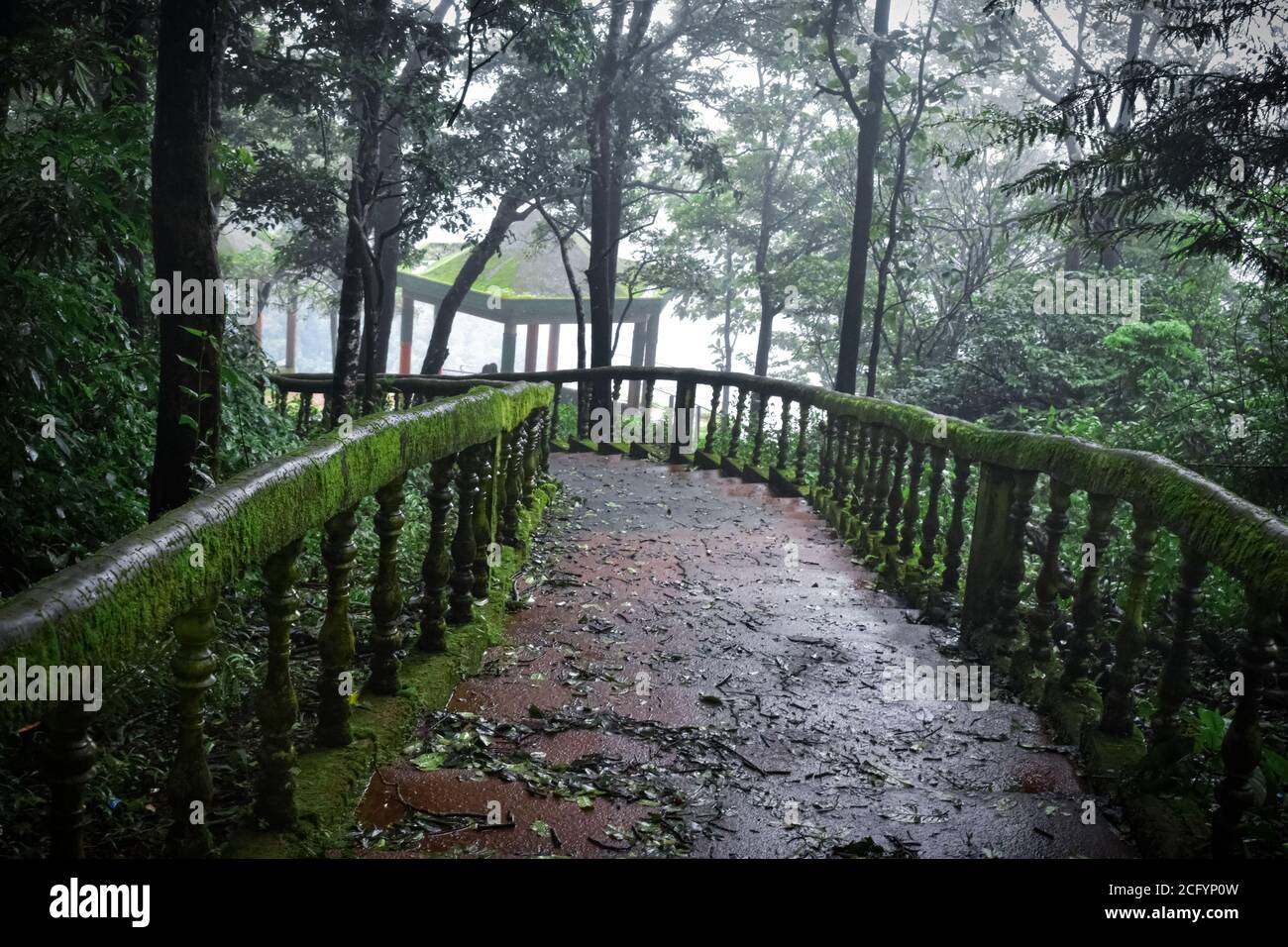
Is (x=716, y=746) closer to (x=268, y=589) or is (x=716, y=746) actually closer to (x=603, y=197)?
(x=268, y=589)

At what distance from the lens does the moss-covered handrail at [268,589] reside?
163cm

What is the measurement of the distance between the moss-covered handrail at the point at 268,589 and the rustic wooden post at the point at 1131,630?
245 cm

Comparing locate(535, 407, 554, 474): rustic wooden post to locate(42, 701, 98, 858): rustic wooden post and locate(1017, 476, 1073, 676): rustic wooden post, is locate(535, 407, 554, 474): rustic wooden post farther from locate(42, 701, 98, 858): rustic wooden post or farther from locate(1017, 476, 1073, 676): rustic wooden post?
locate(42, 701, 98, 858): rustic wooden post

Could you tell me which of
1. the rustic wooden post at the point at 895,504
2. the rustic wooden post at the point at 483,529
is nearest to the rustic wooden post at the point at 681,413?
the rustic wooden post at the point at 895,504

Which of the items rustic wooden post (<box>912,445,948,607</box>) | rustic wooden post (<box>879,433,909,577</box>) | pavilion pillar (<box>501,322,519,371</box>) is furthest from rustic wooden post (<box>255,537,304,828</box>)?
pavilion pillar (<box>501,322,519,371</box>)

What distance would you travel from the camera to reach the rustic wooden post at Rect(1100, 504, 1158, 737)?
3.48 metres

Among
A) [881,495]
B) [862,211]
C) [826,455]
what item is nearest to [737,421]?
[826,455]

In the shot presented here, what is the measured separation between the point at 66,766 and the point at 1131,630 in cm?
317

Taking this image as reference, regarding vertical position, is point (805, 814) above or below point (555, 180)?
below

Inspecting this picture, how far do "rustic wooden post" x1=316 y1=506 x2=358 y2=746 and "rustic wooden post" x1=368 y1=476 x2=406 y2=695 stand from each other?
0.32 m
